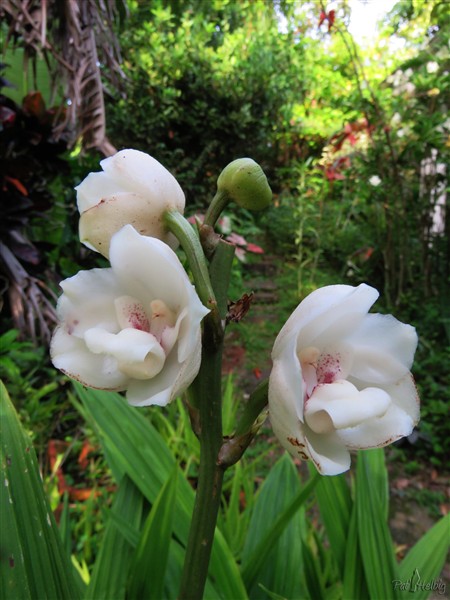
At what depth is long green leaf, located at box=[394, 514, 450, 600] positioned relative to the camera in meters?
0.79

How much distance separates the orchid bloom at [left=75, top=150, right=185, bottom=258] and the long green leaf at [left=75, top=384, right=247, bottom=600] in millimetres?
→ 529

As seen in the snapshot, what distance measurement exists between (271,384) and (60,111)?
1833 mm

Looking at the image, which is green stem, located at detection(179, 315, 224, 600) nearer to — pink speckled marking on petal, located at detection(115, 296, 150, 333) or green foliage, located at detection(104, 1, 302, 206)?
pink speckled marking on petal, located at detection(115, 296, 150, 333)

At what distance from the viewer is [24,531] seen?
495 millimetres

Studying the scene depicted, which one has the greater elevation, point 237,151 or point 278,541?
point 237,151

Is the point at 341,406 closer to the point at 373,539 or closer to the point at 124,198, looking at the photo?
the point at 124,198

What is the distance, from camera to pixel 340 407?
359 mm

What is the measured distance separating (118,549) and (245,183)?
2.24 ft

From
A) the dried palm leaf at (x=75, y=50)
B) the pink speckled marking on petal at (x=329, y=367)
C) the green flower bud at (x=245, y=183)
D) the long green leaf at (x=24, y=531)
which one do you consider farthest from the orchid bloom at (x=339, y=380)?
the dried palm leaf at (x=75, y=50)

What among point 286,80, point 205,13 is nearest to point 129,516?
point 286,80

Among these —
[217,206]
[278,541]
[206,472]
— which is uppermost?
[217,206]

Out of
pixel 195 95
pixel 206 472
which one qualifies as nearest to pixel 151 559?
pixel 206 472

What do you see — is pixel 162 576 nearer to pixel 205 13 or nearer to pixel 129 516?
pixel 129 516
